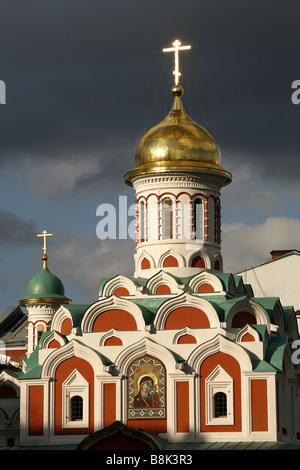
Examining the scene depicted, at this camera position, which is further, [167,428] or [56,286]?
[56,286]

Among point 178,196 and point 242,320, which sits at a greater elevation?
point 178,196

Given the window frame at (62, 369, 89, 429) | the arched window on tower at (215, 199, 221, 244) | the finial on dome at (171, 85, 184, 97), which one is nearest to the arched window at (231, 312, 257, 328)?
the arched window on tower at (215, 199, 221, 244)

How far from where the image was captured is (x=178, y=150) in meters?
32.9

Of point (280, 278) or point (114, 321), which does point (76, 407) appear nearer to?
point (114, 321)

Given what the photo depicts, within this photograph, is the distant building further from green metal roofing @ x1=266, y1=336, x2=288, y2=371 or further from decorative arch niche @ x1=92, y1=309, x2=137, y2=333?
decorative arch niche @ x1=92, y1=309, x2=137, y2=333

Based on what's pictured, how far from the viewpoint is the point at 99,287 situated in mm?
Result: 32406

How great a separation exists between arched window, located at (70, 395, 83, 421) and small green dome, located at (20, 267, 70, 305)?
11.9m

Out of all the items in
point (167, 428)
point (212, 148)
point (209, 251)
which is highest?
point (212, 148)

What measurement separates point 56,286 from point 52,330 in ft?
36.0

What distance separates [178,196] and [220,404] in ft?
20.9

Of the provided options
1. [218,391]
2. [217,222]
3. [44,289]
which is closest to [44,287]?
[44,289]

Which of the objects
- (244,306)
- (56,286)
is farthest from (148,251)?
(56,286)

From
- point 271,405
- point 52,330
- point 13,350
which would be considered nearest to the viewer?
point 271,405

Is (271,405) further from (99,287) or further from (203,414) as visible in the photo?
(99,287)
